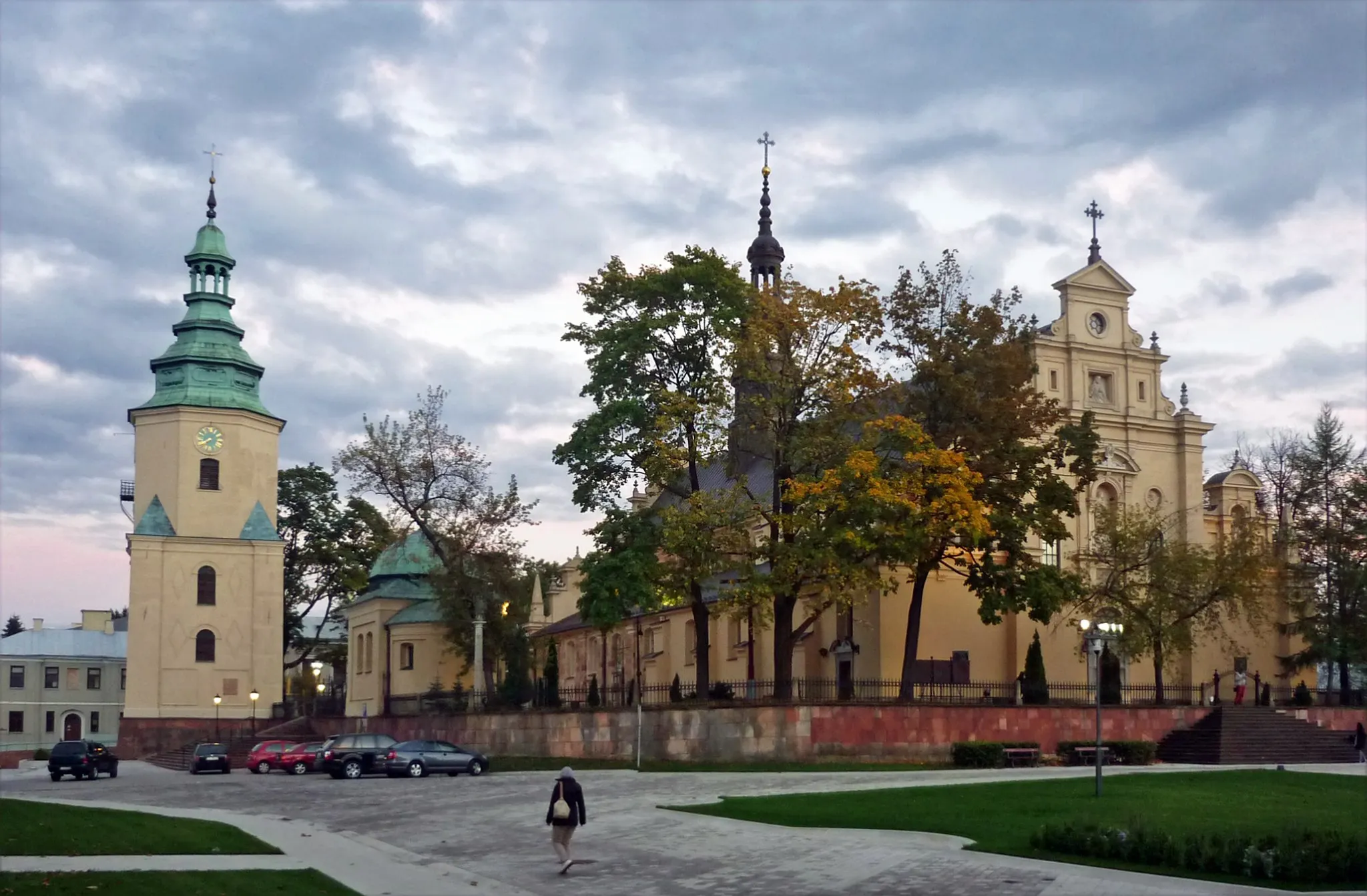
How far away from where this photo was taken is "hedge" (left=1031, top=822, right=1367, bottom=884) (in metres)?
19.7

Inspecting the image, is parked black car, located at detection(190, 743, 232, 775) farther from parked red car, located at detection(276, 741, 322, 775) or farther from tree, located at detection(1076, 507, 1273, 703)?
tree, located at detection(1076, 507, 1273, 703)

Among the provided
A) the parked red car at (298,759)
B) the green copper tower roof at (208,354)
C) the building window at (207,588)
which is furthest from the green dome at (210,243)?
the parked red car at (298,759)

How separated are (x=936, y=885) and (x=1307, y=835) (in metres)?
5.04

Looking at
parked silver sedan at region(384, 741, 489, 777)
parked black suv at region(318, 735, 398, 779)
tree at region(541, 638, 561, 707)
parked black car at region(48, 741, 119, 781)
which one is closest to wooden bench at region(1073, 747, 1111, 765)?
parked silver sedan at region(384, 741, 489, 777)

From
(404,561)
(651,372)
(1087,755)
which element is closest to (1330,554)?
(1087,755)

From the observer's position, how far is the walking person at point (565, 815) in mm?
22266

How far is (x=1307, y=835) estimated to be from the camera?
2009 cm

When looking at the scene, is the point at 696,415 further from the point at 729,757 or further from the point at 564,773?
the point at 564,773

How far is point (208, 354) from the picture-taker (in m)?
74.2

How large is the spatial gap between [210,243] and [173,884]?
200ft

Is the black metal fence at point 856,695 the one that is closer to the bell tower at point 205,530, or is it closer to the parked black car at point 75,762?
the parked black car at point 75,762

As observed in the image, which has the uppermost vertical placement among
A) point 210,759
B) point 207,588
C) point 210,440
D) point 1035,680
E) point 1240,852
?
point 210,440

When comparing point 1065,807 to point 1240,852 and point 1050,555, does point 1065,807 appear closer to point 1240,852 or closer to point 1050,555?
point 1240,852

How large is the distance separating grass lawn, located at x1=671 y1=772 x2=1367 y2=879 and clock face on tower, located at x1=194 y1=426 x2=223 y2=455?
49.5m
